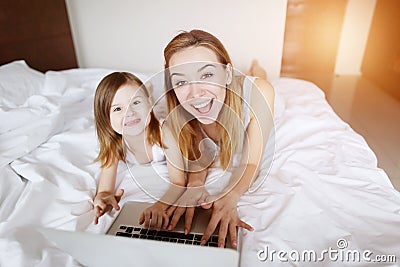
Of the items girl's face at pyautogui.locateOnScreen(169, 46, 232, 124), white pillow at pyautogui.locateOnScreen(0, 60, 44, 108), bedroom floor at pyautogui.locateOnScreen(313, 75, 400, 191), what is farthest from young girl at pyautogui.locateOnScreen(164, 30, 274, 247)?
bedroom floor at pyautogui.locateOnScreen(313, 75, 400, 191)

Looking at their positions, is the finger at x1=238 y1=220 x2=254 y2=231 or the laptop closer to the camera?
the laptop

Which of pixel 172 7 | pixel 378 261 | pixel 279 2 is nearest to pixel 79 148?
pixel 172 7

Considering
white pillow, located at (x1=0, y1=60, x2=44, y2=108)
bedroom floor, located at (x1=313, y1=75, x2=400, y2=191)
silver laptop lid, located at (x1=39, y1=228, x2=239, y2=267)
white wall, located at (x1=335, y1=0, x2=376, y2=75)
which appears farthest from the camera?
white wall, located at (x1=335, y1=0, x2=376, y2=75)

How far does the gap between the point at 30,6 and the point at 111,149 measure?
109 cm

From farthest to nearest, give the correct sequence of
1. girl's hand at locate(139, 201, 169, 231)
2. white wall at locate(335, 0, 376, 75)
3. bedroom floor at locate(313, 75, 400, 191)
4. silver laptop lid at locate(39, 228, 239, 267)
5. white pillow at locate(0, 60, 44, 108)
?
white wall at locate(335, 0, 376, 75), bedroom floor at locate(313, 75, 400, 191), white pillow at locate(0, 60, 44, 108), girl's hand at locate(139, 201, 169, 231), silver laptop lid at locate(39, 228, 239, 267)

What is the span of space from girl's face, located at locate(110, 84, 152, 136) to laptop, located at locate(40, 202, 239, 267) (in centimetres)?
17

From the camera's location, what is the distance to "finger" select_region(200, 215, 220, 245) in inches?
18.0

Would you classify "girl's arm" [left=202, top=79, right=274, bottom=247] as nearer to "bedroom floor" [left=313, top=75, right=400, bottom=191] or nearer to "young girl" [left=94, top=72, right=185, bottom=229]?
"young girl" [left=94, top=72, right=185, bottom=229]

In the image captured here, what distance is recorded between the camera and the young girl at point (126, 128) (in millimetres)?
469

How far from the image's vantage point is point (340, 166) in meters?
0.73

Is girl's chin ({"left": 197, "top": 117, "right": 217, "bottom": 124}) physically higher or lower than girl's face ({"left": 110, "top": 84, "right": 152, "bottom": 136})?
lower

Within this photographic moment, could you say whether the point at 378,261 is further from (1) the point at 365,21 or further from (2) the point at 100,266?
(1) the point at 365,21

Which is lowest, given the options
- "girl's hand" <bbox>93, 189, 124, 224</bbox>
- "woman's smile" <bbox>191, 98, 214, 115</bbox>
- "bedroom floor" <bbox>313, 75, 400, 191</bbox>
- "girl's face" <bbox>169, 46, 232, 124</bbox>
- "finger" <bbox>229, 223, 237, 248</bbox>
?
"bedroom floor" <bbox>313, 75, 400, 191</bbox>

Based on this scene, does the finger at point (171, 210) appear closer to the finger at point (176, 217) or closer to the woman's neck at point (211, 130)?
the finger at point (176, 217)
